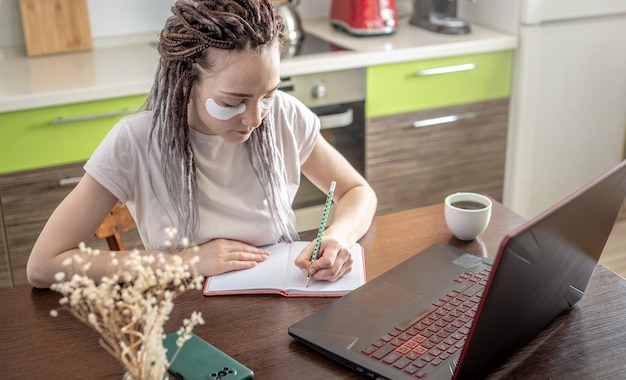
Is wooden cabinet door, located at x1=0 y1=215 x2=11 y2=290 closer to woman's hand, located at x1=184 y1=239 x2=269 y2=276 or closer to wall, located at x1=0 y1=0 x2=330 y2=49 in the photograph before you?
wall, located at x1=0 y1=0 x2=330 y2=49

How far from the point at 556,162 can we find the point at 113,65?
68.3 inches

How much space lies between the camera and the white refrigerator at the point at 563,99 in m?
3.03

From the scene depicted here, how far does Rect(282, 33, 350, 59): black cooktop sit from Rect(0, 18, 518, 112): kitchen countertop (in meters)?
0.04

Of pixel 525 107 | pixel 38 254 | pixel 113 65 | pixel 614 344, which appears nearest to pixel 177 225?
pixel 38 254

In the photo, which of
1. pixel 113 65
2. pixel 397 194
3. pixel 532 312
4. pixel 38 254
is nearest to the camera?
pixel 532 312

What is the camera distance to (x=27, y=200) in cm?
252

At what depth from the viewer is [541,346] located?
1267 millimetres

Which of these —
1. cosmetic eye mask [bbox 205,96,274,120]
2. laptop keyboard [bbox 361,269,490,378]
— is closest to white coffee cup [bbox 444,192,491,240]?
laptop keyboard [bbox 361,269,490,378]

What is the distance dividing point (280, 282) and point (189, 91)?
1.33ft

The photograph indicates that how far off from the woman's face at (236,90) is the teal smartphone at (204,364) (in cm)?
45

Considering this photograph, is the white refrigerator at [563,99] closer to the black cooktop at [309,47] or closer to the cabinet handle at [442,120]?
the cabinet handle at [442,120]

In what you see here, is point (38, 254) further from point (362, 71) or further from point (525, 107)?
point (525, 107)

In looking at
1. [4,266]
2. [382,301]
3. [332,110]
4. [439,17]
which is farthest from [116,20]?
[382,301]

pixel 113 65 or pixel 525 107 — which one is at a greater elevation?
pixel 113 65
